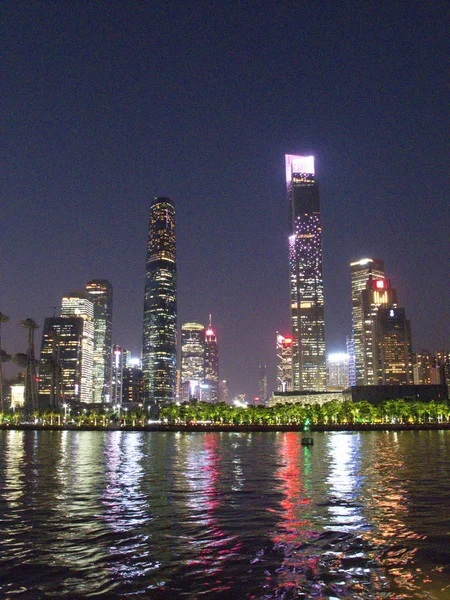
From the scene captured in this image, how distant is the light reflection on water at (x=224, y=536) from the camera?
1898 cm

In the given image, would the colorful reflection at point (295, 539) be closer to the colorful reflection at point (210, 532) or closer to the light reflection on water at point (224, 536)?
the light reflection on water at point (224, 536)

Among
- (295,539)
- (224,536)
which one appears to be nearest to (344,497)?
(295,539)

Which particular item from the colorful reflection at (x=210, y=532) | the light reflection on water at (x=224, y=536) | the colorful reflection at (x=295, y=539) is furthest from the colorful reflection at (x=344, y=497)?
the colorful reflection at (x=210, y=532)

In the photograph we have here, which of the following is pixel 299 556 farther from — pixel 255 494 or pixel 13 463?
pixel 13 463

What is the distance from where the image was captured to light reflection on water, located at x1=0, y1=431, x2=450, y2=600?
19.0 meters

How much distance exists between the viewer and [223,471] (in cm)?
5800

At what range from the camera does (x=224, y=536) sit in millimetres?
26656

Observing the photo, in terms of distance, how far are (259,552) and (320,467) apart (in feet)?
134

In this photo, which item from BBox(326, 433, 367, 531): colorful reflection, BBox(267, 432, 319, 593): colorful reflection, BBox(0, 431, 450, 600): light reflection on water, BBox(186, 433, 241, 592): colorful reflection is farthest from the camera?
BBox(326, 433, 367, 531): colorful reflection

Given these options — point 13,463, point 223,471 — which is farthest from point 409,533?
point 13,463

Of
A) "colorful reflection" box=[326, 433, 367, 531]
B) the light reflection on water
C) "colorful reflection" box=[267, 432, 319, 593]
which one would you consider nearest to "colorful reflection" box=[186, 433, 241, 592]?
the light reflection on water

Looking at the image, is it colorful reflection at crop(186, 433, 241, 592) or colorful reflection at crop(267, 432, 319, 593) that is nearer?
colorful reflection at crop(267, 432, 319, 593)

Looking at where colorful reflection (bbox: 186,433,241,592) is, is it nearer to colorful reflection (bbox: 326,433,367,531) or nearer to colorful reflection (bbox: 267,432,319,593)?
colorful reflection (bbox: 267,432,319,593)

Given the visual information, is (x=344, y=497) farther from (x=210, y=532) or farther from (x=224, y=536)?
(x=224, y=536)
